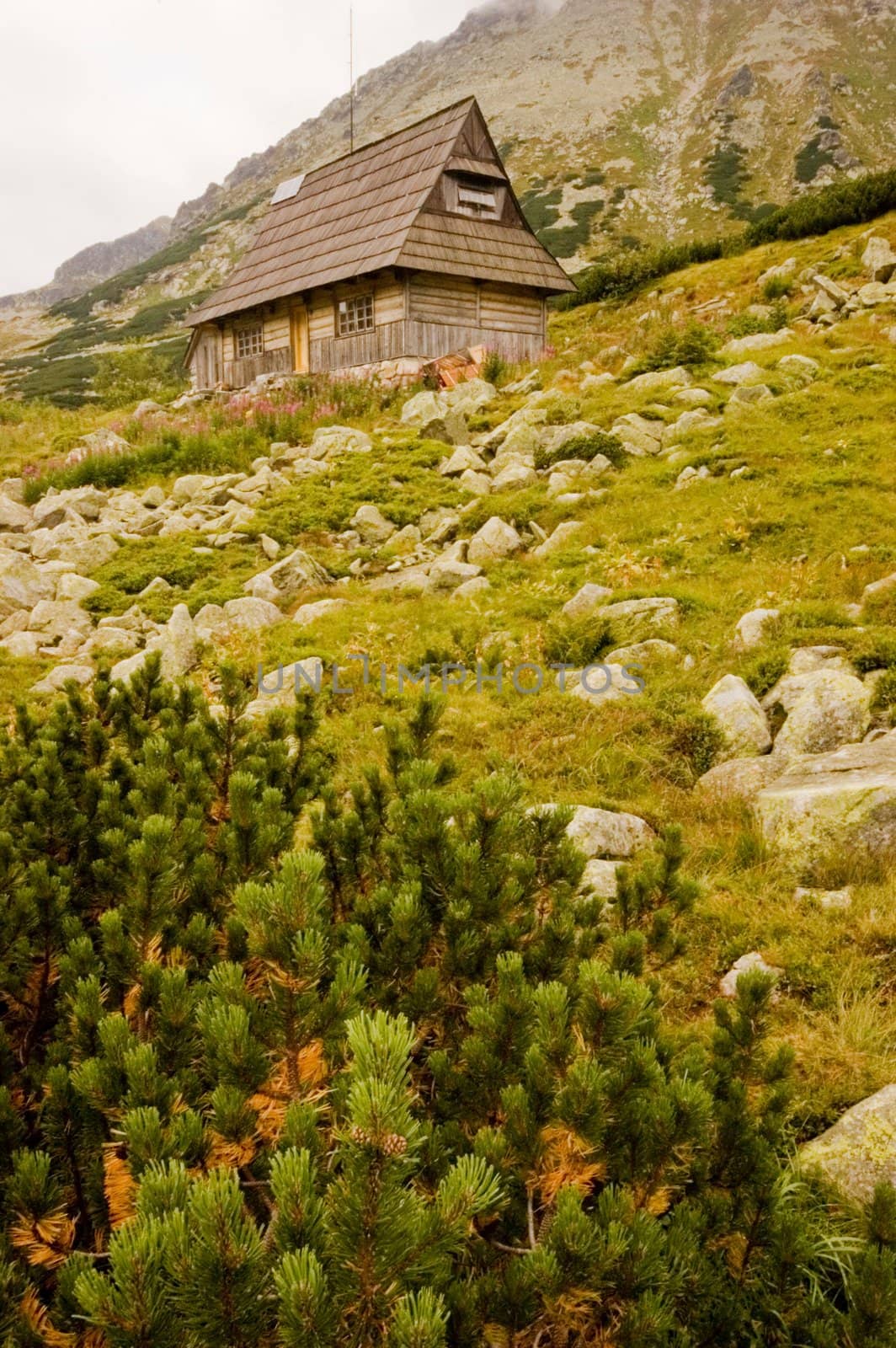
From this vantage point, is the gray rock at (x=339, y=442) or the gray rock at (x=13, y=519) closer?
the gray rock at (x=13, y=519)

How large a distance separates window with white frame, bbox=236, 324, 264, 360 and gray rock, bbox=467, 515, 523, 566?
21369mm

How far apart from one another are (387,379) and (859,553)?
1692 centimetres

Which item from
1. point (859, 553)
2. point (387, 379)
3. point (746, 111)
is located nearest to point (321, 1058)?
point (859, 553)

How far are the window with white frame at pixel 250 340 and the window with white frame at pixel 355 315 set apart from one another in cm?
464

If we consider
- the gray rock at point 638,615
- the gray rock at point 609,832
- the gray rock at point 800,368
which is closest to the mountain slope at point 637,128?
the gray rock at point 800,368

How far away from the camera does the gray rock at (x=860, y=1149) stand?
105 inches

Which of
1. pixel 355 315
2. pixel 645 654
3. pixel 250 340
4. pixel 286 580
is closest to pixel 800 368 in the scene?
pixel 645 654

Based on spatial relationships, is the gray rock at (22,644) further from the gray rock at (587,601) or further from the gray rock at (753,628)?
the gray rock at (753,628)

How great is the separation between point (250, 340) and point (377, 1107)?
3161 centimetres

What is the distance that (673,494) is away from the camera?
1076 centimetres

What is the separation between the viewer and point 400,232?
2327 cm

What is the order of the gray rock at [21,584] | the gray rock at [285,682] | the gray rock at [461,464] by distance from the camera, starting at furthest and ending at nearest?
the gray rock at [461,464] → the gray rock at [21,584] → the gray rock at [285,682]

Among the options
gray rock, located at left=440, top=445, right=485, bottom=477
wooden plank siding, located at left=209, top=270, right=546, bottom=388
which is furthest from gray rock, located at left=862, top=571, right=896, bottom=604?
wooden plank siding, located at left=209, top=270, right=546, bottom=388

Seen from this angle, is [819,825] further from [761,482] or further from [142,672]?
[761,482]
